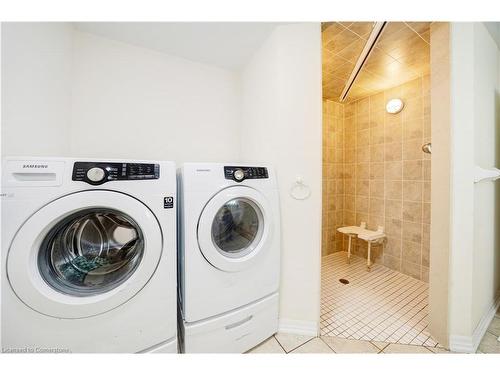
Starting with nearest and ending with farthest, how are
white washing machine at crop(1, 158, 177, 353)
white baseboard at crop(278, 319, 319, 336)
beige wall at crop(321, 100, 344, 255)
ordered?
white washing machine at crop(1, 158, 177, 353)
white baseboard at crop(278, 319, 319, 336)
beige wall at crop(321, 100, 344, 255)

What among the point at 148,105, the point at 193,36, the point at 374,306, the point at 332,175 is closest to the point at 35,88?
the point at 148,105

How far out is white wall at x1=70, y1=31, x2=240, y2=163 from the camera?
1157 mm

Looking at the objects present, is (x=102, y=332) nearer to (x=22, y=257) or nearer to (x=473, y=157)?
(x=22, y=257)

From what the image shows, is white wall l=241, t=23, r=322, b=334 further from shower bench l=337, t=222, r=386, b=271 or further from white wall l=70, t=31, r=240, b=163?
shower bench l=337, t=222, r=386, b=271

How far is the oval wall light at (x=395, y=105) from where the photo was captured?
1.76 meters

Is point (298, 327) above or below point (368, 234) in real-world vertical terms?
below

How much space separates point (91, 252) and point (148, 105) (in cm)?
103

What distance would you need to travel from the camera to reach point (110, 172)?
2.18ft

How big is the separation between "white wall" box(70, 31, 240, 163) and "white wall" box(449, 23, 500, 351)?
1335mm

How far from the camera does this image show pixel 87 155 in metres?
1.15

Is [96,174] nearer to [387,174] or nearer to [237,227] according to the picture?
[237,227]

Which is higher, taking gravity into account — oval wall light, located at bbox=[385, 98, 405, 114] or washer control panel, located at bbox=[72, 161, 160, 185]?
oval wall light, located at bbox=[385, 98, 405, 114]

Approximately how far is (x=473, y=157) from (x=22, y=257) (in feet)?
6.13

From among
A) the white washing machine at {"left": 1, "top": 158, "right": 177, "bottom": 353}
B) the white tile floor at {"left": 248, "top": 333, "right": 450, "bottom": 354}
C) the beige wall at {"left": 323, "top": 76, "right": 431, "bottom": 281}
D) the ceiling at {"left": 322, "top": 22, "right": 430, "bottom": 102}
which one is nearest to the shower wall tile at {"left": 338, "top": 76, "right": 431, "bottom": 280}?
the beige wall at {"left": 323, "top": 76, "right": 431, "bottom": 281}
